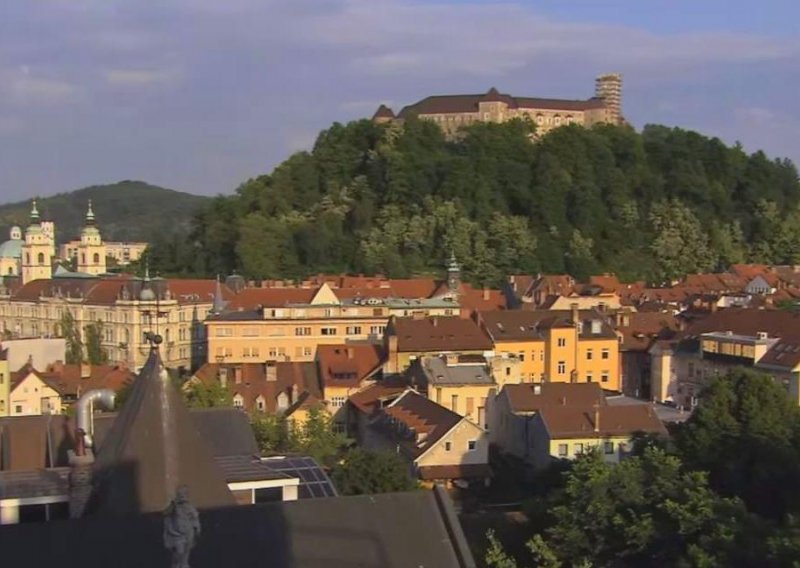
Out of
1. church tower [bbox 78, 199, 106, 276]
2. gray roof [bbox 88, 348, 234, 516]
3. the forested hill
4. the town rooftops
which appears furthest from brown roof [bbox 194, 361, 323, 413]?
church tower [bbox 78, 199, 106, 276]

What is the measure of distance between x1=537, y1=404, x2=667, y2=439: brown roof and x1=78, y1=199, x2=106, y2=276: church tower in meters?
51.1

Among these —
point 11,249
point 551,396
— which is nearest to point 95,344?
point 551,396

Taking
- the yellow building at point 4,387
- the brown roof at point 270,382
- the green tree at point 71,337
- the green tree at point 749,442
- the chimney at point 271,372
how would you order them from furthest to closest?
the green tree at point 71,337 < the chimney at point 271,372 < the yellow building at point 4,387 < the brown roof at point 270,382 < the green tree at point 749,442

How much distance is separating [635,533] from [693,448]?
232 inches

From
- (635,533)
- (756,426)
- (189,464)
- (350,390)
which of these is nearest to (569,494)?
(635,533)

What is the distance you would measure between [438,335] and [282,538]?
35.7 metres

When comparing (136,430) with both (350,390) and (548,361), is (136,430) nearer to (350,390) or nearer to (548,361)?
(350,390)

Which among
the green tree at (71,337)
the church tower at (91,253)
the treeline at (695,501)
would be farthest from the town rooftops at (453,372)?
the church tower at (91,253)

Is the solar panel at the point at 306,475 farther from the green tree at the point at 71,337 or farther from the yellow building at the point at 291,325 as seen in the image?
the green tree at the point at 71,337

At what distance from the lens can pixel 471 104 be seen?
9956 cm

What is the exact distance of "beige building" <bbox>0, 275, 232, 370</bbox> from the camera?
60656 millimetres

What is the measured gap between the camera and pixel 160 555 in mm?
9023

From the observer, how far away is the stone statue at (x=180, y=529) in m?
8.11

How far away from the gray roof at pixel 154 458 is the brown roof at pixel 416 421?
69.0ft
